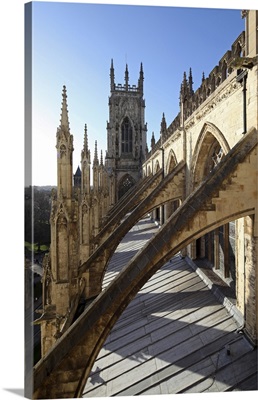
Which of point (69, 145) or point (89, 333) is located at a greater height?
point (69, 145)

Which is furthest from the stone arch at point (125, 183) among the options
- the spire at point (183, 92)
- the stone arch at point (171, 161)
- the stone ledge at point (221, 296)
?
the stone ledge at point (221, 296)

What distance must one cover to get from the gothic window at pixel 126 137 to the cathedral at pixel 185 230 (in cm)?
2297

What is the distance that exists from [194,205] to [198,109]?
4114mm

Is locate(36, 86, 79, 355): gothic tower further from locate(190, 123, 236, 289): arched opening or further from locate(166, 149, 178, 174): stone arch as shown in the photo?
locate(166, 149, 178, 174): stone arch

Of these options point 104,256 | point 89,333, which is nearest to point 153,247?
point 89,333

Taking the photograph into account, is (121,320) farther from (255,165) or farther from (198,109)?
(198,109)

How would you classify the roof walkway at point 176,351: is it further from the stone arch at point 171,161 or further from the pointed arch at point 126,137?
the pointed arch at point 126,137

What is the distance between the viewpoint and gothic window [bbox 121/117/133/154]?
3278 centimetres

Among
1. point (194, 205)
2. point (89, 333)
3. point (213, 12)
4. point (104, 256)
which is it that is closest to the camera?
point (89, 333)

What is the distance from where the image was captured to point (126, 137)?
108 ft

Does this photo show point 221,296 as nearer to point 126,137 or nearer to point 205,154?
point 205,154

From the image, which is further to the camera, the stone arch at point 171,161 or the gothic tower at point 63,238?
the stone arch at point 171,161

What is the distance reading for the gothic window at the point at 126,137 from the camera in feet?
108
